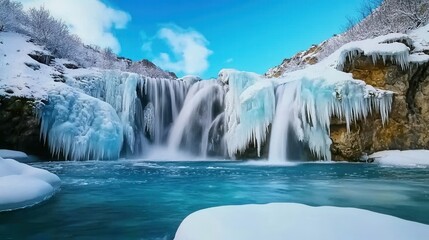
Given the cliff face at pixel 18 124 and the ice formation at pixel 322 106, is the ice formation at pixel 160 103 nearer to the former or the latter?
the cliff face at pixel 18 124

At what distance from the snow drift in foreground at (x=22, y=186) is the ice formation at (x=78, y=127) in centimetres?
742

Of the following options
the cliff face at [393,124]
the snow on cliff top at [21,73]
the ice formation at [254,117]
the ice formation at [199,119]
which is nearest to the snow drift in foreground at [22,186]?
the snow on cliff top at [21,73]

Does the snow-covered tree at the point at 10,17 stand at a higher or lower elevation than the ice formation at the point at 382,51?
higher

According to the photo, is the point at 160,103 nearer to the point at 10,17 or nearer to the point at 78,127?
the point at 78,127

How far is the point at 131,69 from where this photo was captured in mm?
34656

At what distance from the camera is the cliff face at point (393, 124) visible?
1184 cm

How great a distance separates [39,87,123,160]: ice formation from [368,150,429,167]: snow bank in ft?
32.0

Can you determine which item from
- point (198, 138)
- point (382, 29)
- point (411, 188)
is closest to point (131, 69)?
point (198, 138)

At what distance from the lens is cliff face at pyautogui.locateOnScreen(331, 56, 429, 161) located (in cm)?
1184

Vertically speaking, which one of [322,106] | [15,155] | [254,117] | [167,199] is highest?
[322,106]

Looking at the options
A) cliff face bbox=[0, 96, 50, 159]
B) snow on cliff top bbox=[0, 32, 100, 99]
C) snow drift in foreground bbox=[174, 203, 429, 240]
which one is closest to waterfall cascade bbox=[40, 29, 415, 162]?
cliff face bbox=[0, 96, 50, 159]

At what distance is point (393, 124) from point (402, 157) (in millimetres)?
1522

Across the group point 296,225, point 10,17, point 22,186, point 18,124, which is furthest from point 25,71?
point 296,225

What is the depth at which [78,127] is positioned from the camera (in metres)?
12.3
